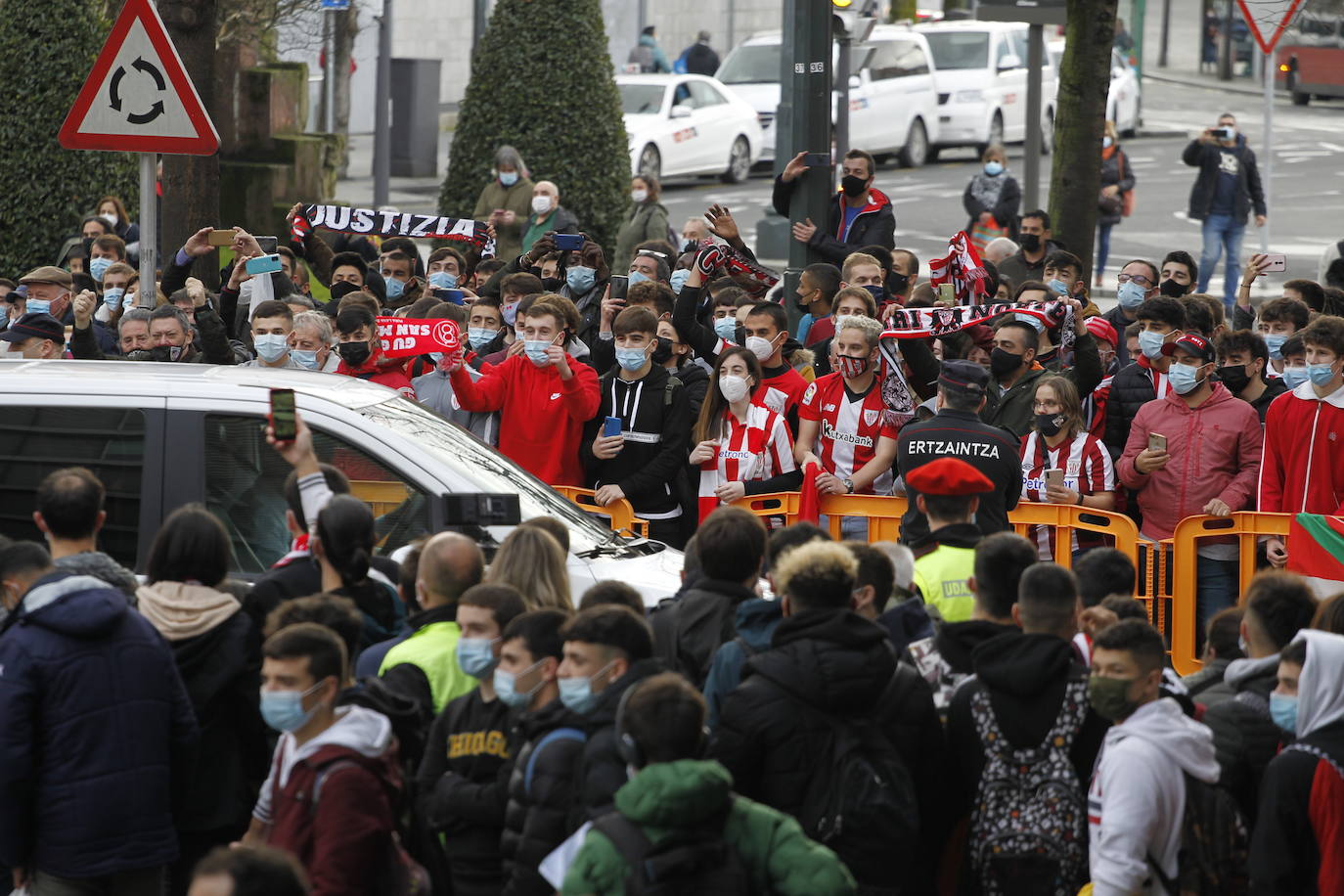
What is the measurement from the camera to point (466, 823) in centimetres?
500

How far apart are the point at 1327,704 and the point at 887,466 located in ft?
13.9

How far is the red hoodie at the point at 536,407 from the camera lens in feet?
29.7

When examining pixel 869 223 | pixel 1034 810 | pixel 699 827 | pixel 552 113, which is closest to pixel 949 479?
pixel 1034 810

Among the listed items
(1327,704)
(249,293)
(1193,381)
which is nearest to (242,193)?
(249,293)

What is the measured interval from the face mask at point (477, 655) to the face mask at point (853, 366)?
417cm

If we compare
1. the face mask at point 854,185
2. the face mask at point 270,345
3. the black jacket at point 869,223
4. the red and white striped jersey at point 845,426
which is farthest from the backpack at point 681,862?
the face mask at point 854,185

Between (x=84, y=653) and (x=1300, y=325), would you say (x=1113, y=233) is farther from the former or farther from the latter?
(x=84, y=653)

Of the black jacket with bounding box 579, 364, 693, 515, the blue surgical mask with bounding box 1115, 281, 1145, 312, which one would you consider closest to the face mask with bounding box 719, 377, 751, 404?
the black jacket with bounding box 579, 364, 693, 515

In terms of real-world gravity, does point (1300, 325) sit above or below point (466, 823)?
above

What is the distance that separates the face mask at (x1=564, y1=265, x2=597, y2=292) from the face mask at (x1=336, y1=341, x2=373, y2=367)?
256 cm

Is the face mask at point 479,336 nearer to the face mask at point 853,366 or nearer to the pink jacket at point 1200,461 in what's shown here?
the face mask at point 853,366

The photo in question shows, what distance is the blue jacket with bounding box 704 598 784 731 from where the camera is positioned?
17.5 ft

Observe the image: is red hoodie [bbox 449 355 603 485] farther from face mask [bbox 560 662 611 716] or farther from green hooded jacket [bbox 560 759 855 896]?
green hooded jacket [bbox 560 759 855 896]

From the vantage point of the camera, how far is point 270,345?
878cm
